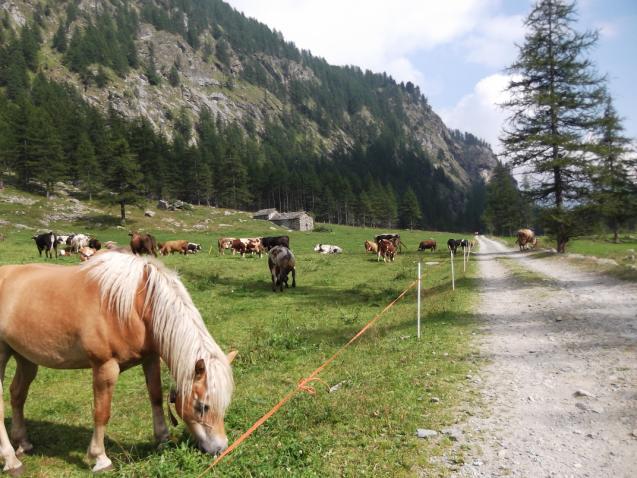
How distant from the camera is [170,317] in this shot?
4.55 metres

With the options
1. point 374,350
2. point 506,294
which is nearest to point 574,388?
point 374,350

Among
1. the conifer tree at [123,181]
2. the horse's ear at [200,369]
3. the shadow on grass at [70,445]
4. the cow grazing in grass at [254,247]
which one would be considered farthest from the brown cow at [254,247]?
the horse's ear at [200,369]

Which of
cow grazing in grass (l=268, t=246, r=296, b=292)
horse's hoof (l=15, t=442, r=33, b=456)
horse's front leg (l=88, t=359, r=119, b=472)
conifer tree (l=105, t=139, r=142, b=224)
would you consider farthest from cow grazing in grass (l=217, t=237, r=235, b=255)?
horse's front leg (l=88, t=359, r=119, b=472)

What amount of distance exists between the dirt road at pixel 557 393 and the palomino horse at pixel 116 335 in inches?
111

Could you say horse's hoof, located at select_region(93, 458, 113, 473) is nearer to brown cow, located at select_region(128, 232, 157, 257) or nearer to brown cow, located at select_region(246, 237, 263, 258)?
brown cow, located at select_region(128, 232, 157, 257)

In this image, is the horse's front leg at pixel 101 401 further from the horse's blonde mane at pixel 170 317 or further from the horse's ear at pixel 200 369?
the horse's ear at pixel 200 369

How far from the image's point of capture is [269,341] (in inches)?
407

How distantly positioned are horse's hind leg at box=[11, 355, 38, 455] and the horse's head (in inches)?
99.9

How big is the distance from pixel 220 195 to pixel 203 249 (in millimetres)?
60059

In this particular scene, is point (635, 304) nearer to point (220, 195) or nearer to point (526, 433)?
point (526, 433)

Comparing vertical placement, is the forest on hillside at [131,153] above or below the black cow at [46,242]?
above

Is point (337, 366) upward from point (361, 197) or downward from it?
downward

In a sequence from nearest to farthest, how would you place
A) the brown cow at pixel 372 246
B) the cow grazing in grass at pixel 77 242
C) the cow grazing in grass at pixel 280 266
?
the cow grazing in grass at pixel 280 266
the cow grazing in grass at pixel 77 242
the brown cow at pixel 372 246

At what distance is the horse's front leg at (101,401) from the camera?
14.5 ft
